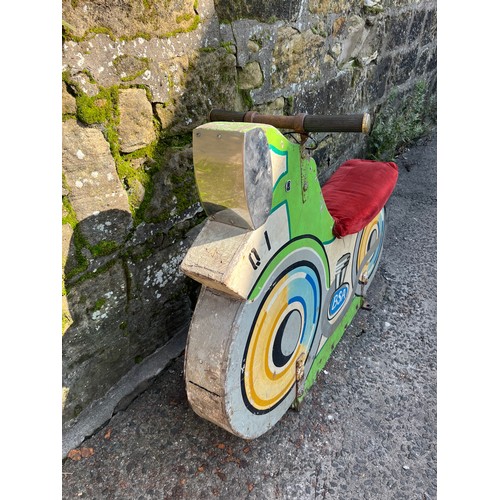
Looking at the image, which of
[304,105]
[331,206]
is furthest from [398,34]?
[331,206]

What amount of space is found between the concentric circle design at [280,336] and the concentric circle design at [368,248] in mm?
438

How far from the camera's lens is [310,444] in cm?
152

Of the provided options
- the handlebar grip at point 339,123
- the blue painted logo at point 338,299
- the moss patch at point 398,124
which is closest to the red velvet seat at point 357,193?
the blue painted logo at point 338,299

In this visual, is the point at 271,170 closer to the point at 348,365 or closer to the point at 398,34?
the point at 348,365

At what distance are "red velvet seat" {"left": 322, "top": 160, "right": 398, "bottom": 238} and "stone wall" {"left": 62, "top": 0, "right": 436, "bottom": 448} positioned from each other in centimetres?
48

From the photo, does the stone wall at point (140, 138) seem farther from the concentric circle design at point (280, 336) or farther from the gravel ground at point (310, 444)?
the concentric circle design at point (280, 336)

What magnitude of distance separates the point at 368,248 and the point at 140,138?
1.17 metres

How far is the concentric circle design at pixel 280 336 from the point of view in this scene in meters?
1.25

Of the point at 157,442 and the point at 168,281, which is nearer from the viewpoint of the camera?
the point at 157,442

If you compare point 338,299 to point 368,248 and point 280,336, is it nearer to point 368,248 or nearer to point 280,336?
point 368,248

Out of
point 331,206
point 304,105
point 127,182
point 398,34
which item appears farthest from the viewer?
point 398,34

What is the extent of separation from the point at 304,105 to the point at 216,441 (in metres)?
1.69

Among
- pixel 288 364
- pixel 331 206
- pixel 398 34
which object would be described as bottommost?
pixel 288 364

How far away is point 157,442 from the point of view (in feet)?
4.95
